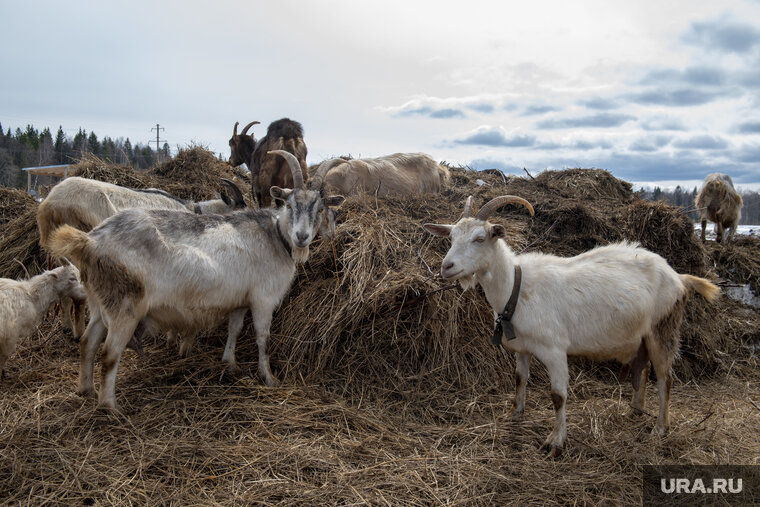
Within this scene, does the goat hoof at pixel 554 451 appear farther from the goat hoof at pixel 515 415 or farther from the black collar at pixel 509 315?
the black collar at pixel 509 315

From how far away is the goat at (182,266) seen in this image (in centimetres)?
435

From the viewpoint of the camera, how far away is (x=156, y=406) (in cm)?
468

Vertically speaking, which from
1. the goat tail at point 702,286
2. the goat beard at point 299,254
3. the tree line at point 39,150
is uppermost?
the tree line at point 39,150

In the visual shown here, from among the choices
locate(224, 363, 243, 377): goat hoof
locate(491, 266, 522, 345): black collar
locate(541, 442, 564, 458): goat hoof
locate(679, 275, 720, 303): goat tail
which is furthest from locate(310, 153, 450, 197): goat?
locate(541, 442, 564, 458): goat hoof

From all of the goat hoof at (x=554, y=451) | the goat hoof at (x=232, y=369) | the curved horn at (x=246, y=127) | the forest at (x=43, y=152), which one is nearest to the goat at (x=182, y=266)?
the goat hoof at (x=232, y=369)

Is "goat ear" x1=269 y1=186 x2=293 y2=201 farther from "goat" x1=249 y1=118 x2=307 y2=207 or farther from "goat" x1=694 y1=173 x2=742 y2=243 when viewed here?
"goat" x1=694 y1=173 x2=742 y2=243

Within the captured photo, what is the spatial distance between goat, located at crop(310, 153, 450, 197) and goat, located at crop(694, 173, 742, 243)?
6901mm

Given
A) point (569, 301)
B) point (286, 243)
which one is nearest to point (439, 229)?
point (569, 301)

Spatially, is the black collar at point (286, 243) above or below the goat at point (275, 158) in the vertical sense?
below

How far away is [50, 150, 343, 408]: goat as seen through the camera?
435 centimetres

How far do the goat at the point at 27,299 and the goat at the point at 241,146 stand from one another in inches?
198

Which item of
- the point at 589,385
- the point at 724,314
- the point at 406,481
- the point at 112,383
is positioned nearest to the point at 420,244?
the point at 589,385

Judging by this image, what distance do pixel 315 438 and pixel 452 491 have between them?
1220mm

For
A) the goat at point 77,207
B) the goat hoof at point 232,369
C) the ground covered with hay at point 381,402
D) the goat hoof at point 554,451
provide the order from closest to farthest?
the ground covered with hay at point 381,402 → the goat hoof at point 554,451 → the goat hoof at point 232,369 → the goat at point 77,207
